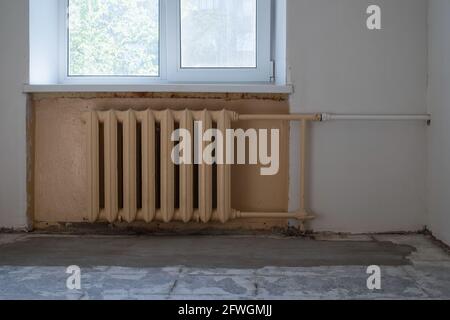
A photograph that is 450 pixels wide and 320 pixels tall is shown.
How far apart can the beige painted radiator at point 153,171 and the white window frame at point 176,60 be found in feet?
1.32

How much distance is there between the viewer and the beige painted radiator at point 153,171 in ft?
8.70

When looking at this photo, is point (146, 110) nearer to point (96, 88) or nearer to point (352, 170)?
point (96, 88)

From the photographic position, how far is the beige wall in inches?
110

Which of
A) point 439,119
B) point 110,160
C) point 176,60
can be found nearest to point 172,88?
point 176,60

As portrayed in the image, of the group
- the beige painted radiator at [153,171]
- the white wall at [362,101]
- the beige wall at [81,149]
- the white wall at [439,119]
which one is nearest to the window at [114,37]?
the beige wall at [81,149]

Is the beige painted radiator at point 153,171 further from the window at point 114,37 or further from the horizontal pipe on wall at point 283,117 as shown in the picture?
the window at point 114,37

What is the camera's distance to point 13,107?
2768 millimetres

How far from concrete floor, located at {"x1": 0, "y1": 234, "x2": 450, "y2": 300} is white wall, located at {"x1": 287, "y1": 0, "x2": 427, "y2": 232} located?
6.3 inches

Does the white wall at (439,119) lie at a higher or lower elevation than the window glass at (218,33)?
lower

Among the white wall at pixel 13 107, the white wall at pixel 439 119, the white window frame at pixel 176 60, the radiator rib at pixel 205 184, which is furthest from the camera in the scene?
the white window frame at pixel 176 60

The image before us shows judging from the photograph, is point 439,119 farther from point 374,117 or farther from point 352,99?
point 352,99

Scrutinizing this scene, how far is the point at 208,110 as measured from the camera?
9.00 ft

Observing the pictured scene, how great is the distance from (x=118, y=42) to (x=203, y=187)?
0.99 metres
